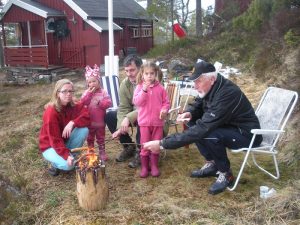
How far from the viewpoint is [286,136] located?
4781 millimetres

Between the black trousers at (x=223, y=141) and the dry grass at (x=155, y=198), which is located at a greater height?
the black trousers at (x=223, y=141)

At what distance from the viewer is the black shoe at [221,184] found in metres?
3.47

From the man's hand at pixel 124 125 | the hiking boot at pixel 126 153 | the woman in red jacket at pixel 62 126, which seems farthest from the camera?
the hiking boot at pixel 126 153

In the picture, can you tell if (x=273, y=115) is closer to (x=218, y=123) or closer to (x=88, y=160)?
(x=218, y=123)

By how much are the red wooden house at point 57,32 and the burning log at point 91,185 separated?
13.2 m

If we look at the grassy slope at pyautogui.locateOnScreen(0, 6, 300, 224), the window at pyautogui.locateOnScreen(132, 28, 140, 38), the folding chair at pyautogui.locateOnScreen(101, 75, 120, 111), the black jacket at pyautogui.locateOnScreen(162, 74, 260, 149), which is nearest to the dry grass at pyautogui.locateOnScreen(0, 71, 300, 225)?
the grassy slope at pyautogui.locateOnScreen(0, 6, 300, 224)

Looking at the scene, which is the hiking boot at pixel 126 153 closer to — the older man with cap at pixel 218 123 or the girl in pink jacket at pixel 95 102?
the girl in pink jacket at pixel 95 102

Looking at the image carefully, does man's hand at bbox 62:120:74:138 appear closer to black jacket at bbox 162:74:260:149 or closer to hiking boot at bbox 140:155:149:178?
hiking boot at bbox 140:155:149:178

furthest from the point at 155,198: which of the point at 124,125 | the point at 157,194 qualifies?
the point at 124,125

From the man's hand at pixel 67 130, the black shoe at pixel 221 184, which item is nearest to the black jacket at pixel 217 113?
the black shoe at pixel 221 184

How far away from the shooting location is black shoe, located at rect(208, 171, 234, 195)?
3.47 metres

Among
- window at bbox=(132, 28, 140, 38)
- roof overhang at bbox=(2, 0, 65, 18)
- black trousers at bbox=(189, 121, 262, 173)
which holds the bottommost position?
black trousers at bbox=(189, 121, 262, 173)

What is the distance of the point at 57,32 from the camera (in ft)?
55.3

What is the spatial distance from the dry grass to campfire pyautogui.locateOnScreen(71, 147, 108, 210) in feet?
0.29
